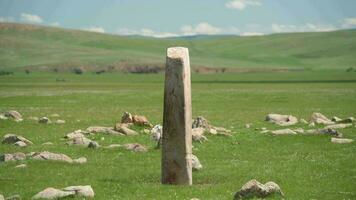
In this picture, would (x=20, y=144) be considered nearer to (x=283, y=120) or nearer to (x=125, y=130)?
(x=125, y=130)

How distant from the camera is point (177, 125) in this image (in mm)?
22453

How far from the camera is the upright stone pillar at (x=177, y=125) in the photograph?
22.4 metres

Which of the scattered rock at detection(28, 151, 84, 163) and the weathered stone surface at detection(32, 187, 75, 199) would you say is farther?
the scattered rock at detection(28, 151, 84, 163)

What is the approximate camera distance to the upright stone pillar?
2244cm

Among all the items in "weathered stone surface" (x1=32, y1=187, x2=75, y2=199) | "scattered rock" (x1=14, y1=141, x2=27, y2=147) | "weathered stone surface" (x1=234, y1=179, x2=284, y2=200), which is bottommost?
"scattered rock" (x1=14, y1=141, x2=27, y2=147)

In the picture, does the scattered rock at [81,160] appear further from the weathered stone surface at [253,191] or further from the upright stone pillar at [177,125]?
the weathered stone surface at [253,191]

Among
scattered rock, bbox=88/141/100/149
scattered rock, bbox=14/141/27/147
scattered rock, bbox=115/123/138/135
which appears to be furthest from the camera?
scattered rock, bbox=115/123/138/135

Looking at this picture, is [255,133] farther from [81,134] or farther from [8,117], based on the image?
[8,117]

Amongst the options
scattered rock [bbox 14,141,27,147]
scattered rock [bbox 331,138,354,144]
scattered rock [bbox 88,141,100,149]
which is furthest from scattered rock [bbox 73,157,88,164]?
scattered rock [bbox 331,138,354,144]

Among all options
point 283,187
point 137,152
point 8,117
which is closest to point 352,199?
point 283,187

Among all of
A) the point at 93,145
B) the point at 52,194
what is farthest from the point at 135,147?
the point at 52,194

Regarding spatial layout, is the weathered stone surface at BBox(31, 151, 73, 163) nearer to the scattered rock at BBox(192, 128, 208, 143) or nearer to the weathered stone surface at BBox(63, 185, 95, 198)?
the weathered stone surface at BBox(63, 185, 95, 198)

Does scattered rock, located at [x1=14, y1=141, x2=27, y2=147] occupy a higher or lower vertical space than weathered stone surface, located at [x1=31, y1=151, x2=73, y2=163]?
lower

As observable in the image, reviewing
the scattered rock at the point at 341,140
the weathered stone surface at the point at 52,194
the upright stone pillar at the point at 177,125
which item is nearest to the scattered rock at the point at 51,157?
the upright stone pillar at the point at 177,125
